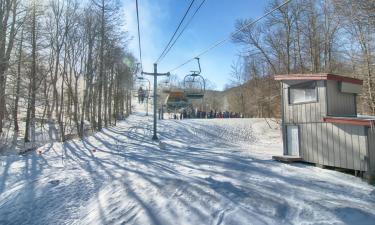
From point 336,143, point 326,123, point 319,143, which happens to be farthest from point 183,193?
point 326,123

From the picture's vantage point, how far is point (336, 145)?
10758 millimetres

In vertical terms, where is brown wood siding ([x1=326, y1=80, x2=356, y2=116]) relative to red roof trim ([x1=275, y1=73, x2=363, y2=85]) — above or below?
below

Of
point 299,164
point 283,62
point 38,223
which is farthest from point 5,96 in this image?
point 283,62

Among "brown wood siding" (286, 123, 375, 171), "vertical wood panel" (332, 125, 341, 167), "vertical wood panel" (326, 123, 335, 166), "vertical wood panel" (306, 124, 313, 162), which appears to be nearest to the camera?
"brown wood siding" (286, 123, 375, 171)

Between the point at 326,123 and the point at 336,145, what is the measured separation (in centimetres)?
91

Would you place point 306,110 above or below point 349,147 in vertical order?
above

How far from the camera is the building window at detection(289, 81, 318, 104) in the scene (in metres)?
12.2

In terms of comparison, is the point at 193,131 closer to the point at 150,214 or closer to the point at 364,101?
the point at 364,101

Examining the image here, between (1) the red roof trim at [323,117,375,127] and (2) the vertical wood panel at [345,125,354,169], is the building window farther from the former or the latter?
(2) the vertical wood panel at [345,125,354,169]

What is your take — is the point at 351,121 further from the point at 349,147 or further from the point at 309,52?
the point at 309,52

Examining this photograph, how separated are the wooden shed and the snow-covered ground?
25.8 inches

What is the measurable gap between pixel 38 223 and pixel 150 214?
255 cm

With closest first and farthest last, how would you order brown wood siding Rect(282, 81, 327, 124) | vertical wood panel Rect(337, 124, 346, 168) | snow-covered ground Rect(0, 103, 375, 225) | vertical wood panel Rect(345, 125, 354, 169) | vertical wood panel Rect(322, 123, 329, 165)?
snow-covered ground Rect(0, 103, 375, 225) → vertical wood panel Rect(345, 125, 354, 169) → vertical wood panel Rect(337, 124, 346, 168) → vertical wood panel Rect(322, 123, 329, 165) → brown wood siding Rect(282, 81, 327, 124)

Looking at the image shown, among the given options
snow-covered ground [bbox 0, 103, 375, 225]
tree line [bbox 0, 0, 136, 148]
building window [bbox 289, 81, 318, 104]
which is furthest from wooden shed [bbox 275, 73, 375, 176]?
tree line [bbox 0, 0, 136, 148]
